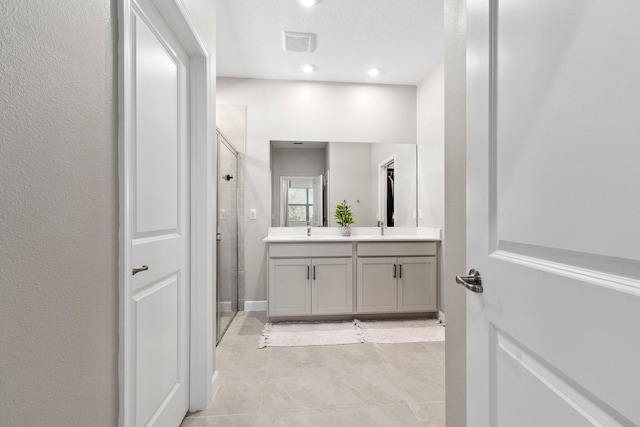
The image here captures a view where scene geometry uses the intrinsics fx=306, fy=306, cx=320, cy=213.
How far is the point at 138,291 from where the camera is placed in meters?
1.13

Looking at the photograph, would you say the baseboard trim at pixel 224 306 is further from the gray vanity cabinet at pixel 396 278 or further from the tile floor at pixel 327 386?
the gray vanity cabinet at pixel 396 278

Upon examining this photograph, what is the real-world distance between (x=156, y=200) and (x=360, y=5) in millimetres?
2026

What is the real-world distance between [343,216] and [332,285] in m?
0.84

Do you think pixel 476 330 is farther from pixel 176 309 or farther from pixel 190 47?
pixel 190 47

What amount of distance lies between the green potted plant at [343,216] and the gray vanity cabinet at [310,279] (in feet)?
1.52

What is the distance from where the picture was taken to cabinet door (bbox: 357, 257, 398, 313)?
306 cm

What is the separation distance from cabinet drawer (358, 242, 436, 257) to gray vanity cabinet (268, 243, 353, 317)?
0.54ft

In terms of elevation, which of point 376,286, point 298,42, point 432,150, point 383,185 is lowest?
point 376,286

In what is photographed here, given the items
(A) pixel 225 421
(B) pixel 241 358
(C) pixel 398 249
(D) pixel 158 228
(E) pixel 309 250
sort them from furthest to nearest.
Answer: (C) pixel 398 249 < (E) pixel 309 250 < (B) pixel 241 358 < (A) pixel 225 421 < (D) pixel 158 228

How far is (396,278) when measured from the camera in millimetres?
3102

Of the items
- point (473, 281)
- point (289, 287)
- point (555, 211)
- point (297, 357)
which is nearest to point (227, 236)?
point (289, 287)

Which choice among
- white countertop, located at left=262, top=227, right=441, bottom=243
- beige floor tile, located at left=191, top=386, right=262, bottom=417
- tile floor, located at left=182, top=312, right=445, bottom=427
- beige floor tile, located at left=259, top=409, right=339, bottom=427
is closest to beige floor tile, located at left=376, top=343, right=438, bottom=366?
tile floor, located at left=182, top=312, right=445, bottom=427

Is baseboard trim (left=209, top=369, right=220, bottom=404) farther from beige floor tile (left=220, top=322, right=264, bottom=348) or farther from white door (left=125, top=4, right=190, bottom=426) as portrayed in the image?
beige floor tile (left=220, top=322, right=264, bottom=348)

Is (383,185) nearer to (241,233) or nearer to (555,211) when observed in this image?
(241,233)
